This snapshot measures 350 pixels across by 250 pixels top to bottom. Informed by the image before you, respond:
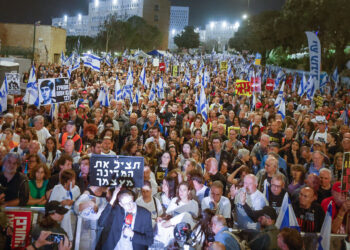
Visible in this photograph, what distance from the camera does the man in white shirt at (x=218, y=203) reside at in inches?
206

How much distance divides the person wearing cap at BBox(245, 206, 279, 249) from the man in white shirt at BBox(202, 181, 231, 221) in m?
0.34

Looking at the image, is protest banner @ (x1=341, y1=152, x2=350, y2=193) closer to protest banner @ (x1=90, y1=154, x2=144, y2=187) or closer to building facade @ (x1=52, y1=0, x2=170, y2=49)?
protest banner @ (x1=90, y1=154, x2=144, y2=187)

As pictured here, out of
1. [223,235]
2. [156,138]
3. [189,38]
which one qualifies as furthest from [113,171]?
[189,38]

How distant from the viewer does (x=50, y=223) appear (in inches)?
167

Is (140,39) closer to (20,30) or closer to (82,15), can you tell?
(20,30)

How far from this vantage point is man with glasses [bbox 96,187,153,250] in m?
4.44

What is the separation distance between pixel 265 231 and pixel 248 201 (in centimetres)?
77

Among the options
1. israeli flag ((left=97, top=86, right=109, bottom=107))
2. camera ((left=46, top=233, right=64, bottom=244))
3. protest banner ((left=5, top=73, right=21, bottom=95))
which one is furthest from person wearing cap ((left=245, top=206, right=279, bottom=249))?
israeli flag ((left=97, top=86, right=109, bottom=107))

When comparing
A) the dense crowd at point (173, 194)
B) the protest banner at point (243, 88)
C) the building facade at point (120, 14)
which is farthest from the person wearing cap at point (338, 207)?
the building facade at point (120, 14)

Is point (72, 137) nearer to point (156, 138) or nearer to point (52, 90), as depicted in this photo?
point (156, 138)

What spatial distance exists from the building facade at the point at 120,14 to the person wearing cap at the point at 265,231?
10438 centimetres

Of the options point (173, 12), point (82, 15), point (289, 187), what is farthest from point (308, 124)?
point (173, 12)

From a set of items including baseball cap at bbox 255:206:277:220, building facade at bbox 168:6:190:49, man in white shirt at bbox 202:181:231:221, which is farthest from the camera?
building facade at bbox 168:6:190:49

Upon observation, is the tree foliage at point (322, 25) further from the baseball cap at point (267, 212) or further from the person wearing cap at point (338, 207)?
the baseball cap at point (267, 212)
